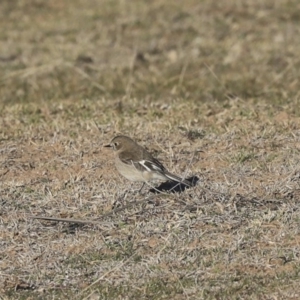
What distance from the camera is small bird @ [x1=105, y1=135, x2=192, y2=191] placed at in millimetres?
7215

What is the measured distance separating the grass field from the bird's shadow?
0.25ft

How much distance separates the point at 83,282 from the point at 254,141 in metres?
2.96

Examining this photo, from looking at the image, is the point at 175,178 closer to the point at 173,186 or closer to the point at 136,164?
the point at 136,164

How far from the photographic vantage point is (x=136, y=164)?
733cm

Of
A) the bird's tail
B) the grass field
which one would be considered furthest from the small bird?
the grass field

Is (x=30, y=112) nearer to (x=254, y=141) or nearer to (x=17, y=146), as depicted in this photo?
(x=17, y=146)

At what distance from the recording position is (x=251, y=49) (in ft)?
47.7

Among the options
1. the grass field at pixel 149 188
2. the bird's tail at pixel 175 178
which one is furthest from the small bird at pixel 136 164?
the grass field at pixel 149 188

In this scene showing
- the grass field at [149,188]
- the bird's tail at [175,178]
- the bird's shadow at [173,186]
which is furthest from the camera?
the bird's shadow at [173,186]

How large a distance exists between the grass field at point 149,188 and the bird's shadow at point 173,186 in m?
0.08

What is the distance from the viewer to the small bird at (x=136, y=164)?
7.21m

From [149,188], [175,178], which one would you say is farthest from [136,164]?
[175,178]

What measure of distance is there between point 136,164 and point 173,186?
0.46 meters

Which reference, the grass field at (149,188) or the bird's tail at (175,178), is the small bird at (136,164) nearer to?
the bird's tail at (175,178)
